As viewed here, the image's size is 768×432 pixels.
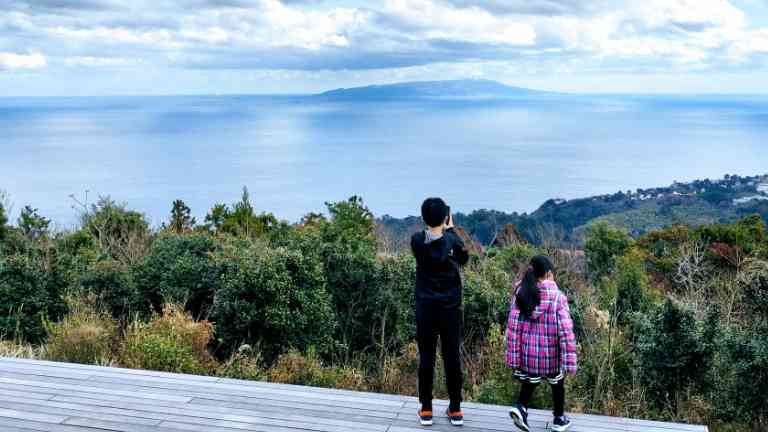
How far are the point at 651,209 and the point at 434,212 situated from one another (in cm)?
6443

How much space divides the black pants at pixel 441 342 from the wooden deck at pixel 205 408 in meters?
0.24

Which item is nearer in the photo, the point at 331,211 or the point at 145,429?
the point at 145,429

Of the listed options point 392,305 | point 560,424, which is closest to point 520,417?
point 560,424

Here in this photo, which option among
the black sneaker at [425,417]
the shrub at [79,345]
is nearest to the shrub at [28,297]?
the shrub at [79,345]

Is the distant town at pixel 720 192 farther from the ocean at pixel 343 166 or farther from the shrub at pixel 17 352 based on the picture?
the shrub at pixel 17 352

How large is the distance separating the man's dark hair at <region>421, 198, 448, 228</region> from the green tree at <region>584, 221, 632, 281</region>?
72.2 ft

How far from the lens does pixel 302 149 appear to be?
155750mm

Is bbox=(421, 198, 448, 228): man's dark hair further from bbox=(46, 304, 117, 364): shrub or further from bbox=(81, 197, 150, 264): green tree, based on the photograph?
bbox=(81, 197, 150, 264): green tree

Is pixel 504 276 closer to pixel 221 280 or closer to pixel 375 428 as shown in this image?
pixel 221 280

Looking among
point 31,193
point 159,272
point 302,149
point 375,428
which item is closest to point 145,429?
point 375,428

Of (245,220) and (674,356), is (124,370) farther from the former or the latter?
(245,220)

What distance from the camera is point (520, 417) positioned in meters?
4.37

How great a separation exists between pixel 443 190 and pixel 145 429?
9963 cm

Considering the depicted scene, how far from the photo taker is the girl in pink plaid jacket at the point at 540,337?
168 inches
